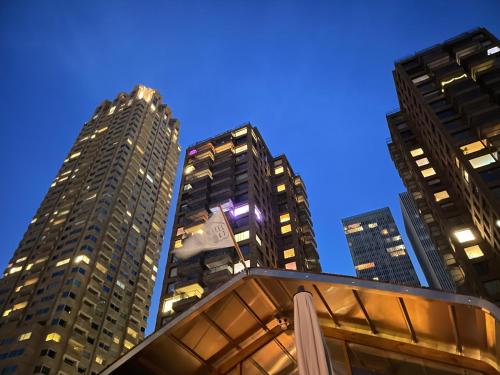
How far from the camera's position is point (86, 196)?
102 metres

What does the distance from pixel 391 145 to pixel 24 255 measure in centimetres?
8988

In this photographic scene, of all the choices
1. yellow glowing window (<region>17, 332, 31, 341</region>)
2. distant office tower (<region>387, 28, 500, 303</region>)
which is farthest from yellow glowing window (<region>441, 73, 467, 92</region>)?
yellow glowing window (<region>17, 332, 31, 341</region>)

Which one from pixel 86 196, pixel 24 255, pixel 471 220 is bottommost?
pixel 471 220

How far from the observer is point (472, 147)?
151 feet

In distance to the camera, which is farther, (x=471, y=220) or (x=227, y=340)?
(x=471, y=220)

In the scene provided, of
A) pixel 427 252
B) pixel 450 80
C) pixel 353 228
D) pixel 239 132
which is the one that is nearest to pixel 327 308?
pixel 450 80

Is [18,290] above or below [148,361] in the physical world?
above

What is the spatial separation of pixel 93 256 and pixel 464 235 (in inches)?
2858

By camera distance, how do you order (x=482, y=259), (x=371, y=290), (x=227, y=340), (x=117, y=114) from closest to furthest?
1. (x=371, y=290)
2. (x=227, y=340)
3. (x=482, y=259)
4. (x=117, y=114)

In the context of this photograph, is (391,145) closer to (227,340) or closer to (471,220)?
(471,220)

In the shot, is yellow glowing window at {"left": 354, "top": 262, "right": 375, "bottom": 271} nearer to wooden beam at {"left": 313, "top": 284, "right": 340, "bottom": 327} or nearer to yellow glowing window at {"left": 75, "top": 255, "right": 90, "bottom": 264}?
yellow glowing window at {"left": 75, "top": 255, "right": 90, "bottom": 264}

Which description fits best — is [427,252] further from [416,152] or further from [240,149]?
[240,149]

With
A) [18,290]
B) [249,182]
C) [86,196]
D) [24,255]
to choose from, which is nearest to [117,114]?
[86,196]

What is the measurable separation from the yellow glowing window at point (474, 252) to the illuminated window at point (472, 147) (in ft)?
38.1
